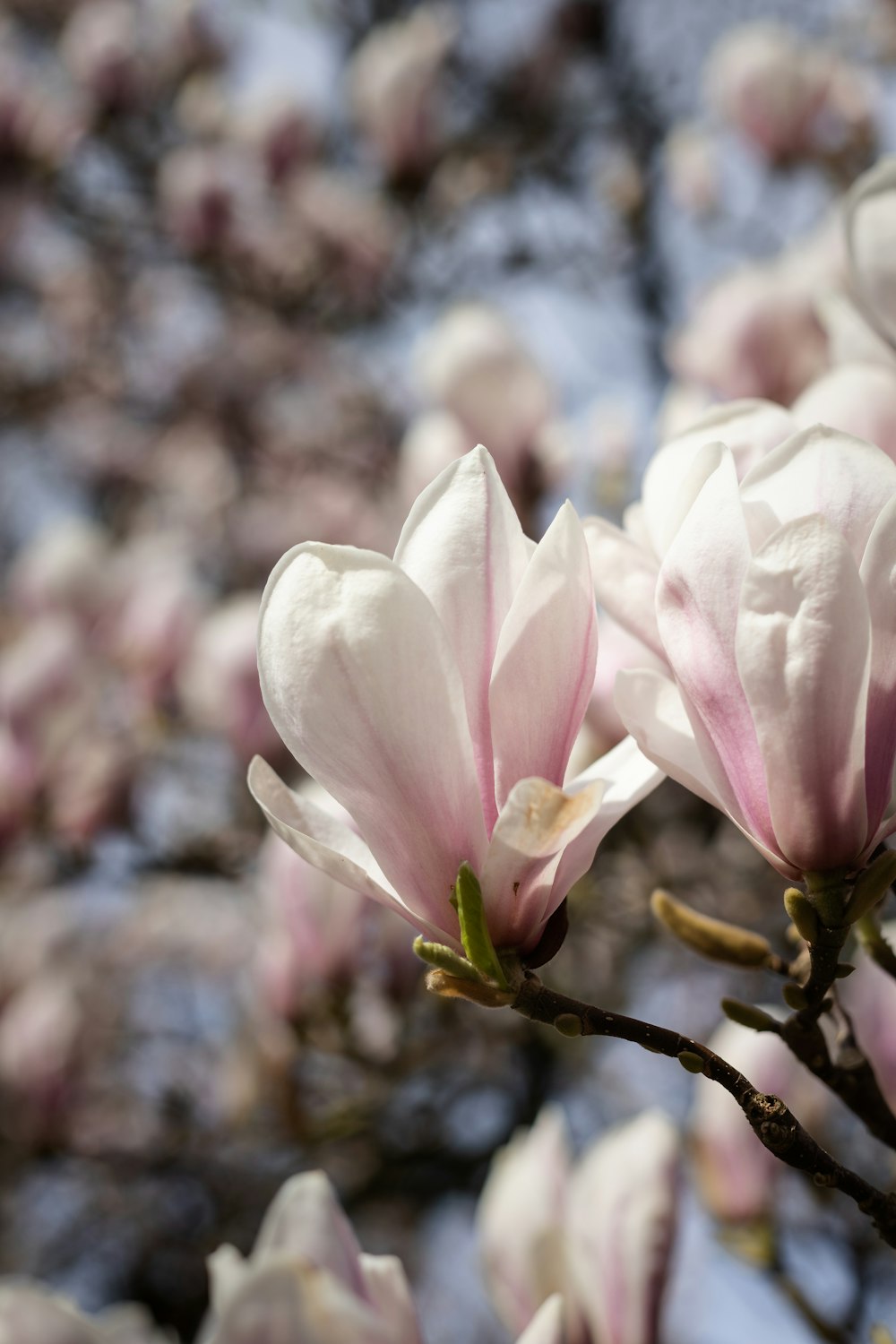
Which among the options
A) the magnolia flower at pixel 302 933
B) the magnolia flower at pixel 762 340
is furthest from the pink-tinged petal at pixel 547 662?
the magnolia flower at pixel 762 340

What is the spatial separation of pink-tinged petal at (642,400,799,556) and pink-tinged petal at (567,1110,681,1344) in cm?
44

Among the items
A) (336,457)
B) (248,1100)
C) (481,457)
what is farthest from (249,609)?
(336,457)

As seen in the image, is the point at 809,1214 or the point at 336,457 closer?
the point at 809,1214

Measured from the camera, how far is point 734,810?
1.65 feet

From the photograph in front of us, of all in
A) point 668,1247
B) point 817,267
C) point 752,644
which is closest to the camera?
point 752,644

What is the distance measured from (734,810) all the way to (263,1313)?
28 centimetres

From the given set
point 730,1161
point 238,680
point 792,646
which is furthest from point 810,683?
point 238,680

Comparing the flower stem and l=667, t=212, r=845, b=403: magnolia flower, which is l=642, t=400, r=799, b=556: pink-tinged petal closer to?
the flower stem

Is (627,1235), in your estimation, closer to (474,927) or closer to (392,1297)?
(392,1297)

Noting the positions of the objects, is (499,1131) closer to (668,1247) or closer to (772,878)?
(772,878)

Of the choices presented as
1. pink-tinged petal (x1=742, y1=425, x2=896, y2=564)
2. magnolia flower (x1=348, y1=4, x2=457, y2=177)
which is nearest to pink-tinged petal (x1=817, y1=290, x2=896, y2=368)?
pink-tinged petal (x1=742, y1=425, x2=896, y2=564)

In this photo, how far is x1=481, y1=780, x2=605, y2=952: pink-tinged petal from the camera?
18.5 inches

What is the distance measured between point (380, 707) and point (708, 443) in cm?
18

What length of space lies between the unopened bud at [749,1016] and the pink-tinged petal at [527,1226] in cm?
35
